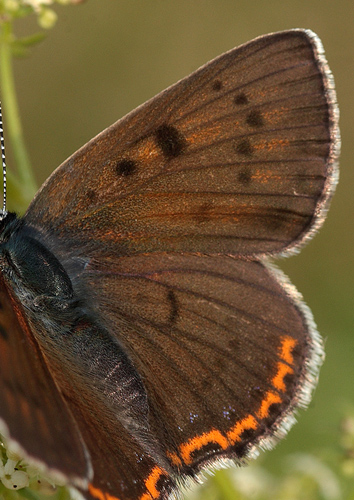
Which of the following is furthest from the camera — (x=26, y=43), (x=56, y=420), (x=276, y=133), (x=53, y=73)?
(x=53, y=73)

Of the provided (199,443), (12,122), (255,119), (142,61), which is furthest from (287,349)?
(142,61)

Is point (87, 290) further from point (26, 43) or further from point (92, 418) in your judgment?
point (26, 43)

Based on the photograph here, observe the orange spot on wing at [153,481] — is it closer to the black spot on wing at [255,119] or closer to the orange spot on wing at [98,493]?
the orange spot on wing at [98,493]

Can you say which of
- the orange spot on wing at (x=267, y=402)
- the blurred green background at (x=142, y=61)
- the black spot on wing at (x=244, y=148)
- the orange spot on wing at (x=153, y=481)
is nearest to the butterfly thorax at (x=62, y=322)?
the orange spot on wing at (x=153, y=481)

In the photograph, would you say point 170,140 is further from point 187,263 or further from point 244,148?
point 187,263

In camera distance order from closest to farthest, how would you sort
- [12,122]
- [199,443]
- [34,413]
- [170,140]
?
[34,413], [199,443], [170,140], [12,122]

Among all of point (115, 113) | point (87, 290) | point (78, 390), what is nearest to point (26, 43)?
point (87, 290)
